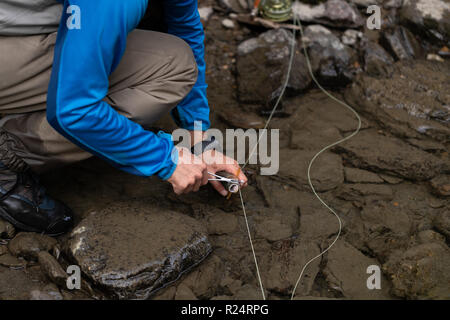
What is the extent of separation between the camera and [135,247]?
6.61ft

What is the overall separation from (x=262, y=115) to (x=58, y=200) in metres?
1.49

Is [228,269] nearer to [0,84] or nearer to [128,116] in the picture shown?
[128,116]

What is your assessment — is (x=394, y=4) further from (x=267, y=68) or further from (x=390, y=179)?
(x=390, y=179)

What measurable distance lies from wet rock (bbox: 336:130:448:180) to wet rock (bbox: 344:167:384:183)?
51 mm

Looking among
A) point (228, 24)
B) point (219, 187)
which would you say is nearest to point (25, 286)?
point (219, 187)

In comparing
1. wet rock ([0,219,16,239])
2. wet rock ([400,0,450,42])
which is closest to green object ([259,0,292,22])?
wet rock ([400,0,450,42])

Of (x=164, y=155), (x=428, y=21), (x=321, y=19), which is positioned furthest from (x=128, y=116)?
(x=428, y=21)

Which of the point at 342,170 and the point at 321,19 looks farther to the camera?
the point at 321,19

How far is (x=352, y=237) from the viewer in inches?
92.0

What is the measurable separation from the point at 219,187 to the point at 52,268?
2.87 ft

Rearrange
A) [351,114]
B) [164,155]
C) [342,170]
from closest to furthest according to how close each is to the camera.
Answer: [164,155] → [342,170] → [351,114]

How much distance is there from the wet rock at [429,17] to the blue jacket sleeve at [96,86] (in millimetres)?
2741

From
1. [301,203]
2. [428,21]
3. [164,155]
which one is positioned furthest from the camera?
[428,21]

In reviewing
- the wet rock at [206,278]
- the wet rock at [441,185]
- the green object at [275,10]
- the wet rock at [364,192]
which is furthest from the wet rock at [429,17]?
the wet rock at [206,278]
